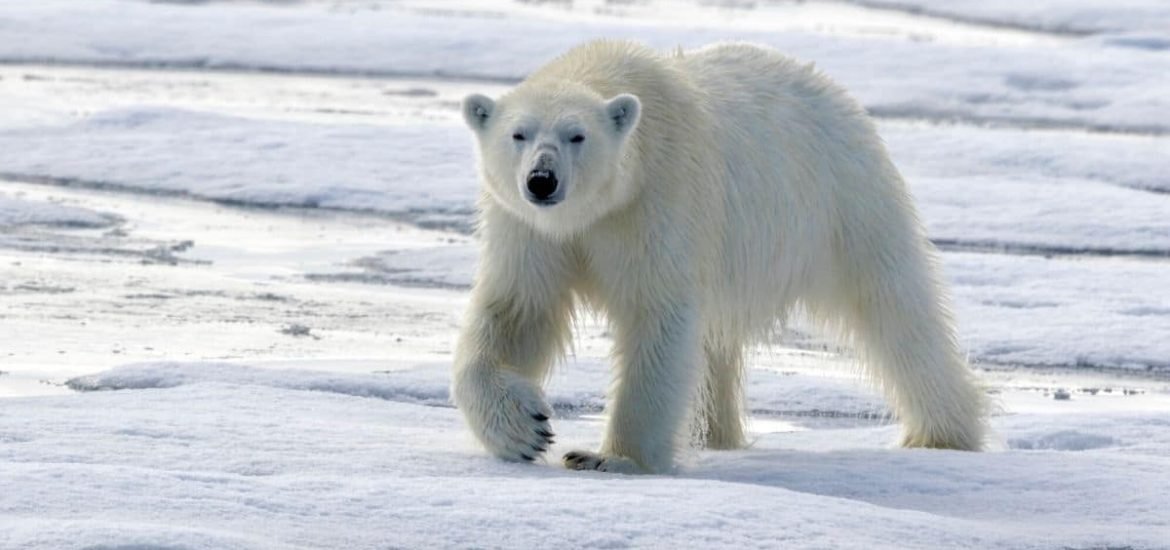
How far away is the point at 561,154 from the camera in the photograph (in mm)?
4500

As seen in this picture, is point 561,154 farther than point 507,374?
No

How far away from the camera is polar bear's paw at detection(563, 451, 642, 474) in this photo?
4.50 metres

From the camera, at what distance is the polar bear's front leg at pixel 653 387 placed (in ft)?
15.1

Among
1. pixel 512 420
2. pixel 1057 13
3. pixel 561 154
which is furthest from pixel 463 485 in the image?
pixel 1057 13

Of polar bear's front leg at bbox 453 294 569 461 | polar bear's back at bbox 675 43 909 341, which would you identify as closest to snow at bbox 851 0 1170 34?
polar bear's back at bbox 675 43 909 341

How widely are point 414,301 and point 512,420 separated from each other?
2.56 m

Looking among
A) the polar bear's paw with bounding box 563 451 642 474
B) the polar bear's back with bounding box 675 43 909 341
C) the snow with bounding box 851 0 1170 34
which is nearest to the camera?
the polar bear's paw with bounding box 563 451 642 474

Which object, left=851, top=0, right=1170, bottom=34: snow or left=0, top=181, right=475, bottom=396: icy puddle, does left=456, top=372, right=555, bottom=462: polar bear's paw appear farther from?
left=851, top=0, right=1170, bottom=34: snow

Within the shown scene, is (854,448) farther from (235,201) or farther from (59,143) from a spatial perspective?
(59,143)

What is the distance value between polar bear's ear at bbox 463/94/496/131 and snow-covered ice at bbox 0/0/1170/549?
0.71 metres

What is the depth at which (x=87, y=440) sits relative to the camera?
166 inches

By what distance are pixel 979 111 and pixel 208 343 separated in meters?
6.58

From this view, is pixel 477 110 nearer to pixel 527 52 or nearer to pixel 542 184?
pixel 542 184

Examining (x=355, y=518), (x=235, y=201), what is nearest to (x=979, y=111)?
(x=235, y=201)
